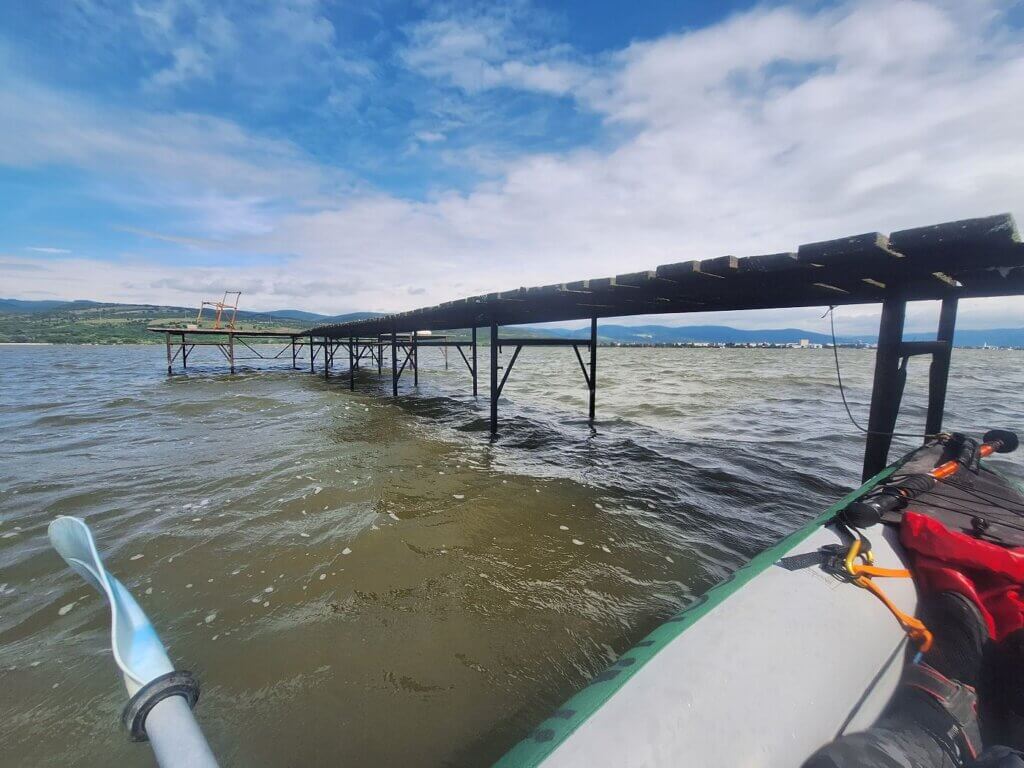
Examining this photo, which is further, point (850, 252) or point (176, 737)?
point (850, 252)

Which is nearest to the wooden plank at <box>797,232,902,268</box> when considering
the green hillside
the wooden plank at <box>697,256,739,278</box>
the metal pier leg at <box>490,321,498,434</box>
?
the wooden plank at <box>697,256,739,278</box>

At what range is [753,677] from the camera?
1.48m

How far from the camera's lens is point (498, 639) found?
2.95 metres

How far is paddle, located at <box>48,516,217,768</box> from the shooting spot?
3.97 feet

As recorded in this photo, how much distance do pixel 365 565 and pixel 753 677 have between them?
343 centimetres

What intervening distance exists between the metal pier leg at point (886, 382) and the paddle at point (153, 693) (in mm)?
5999

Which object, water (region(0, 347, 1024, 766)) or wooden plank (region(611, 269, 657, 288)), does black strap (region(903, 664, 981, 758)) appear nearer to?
water (region(0, 347, 1024, 766))

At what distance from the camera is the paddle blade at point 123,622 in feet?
4.96

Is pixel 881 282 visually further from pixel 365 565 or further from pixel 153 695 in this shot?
pixel 153 695

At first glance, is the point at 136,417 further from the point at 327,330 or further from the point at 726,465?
the point at 726,465

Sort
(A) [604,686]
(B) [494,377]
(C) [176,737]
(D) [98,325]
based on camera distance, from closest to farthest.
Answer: (C) [176,737] < (A) [604,686] < (B) [494,377] < (D) [98,325]

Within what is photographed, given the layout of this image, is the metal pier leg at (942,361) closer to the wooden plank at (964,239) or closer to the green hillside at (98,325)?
the wooden plank at (964,239)

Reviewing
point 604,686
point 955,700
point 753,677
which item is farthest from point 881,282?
point 604,686

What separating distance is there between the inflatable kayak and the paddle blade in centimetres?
140
